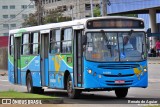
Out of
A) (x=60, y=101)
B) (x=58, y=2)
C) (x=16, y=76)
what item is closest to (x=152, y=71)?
(x=16, y=76)

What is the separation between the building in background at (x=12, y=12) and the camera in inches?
5576

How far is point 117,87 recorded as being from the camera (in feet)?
61.8

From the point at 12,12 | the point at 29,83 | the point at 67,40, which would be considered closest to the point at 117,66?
the point at 67,40

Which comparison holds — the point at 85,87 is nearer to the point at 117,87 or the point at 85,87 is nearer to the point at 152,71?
the point at 117,87

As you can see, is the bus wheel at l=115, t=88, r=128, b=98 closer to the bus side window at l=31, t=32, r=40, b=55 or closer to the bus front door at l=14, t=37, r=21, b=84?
the bus side window at l=31, t=32, r=40, b=55

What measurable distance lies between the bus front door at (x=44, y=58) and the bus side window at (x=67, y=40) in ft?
6.14

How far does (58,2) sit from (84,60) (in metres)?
116

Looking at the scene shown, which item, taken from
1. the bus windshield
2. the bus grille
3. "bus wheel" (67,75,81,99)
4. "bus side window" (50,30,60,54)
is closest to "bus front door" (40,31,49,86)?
"bus side window" (50,30,60,54)

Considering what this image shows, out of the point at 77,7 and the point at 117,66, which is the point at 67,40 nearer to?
the point at 117,66

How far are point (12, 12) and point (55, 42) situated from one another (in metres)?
124

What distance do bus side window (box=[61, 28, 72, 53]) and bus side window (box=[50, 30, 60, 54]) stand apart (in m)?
0.45

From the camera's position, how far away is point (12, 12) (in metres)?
144

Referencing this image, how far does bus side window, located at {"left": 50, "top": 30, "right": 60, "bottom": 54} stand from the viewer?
21203 mm

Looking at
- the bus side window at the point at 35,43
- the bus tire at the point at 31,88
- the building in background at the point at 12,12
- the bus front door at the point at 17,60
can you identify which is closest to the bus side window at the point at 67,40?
the bus side window at the point at 35,43
